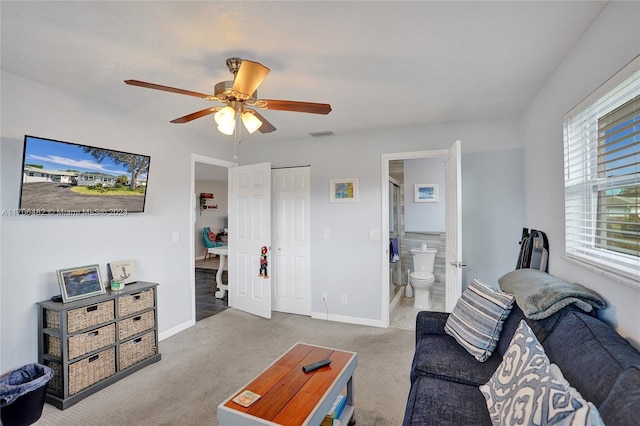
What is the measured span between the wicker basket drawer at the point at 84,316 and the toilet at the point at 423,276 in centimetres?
363

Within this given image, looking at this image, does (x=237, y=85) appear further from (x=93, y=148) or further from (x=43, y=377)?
(x=43, y=377)

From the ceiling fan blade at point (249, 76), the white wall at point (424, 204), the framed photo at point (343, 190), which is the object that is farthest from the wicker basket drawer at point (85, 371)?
the white wall at point (424, 204)

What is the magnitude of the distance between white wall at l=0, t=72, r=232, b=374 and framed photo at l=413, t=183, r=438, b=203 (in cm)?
355

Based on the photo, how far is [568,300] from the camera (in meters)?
1.55

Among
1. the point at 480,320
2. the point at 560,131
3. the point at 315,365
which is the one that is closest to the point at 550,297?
the point at 480,320

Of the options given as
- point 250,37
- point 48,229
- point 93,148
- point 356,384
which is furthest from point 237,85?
point 356,384

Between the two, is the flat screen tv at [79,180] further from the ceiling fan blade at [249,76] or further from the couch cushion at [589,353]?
the couch cushion at [589,353]

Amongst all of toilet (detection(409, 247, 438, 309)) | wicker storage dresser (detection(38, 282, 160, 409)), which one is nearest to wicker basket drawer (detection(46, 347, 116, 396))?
wicker storage dresser (detection(38, 282, 160, 409))

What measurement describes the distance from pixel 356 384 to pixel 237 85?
235 cm

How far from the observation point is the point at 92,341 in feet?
7.96

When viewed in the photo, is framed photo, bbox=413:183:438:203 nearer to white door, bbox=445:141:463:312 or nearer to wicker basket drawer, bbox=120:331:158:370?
white door, bbox=445:141:463:312

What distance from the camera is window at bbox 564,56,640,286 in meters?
1.38

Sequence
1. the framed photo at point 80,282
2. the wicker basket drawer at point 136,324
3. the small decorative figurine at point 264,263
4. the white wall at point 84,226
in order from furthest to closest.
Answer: the small decorative figurine at point 264,263
the wicker basket drawer at point 136,324
the framed photo at point 80,282
the white wall at point 84,226

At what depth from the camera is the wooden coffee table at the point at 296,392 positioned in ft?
4.74
